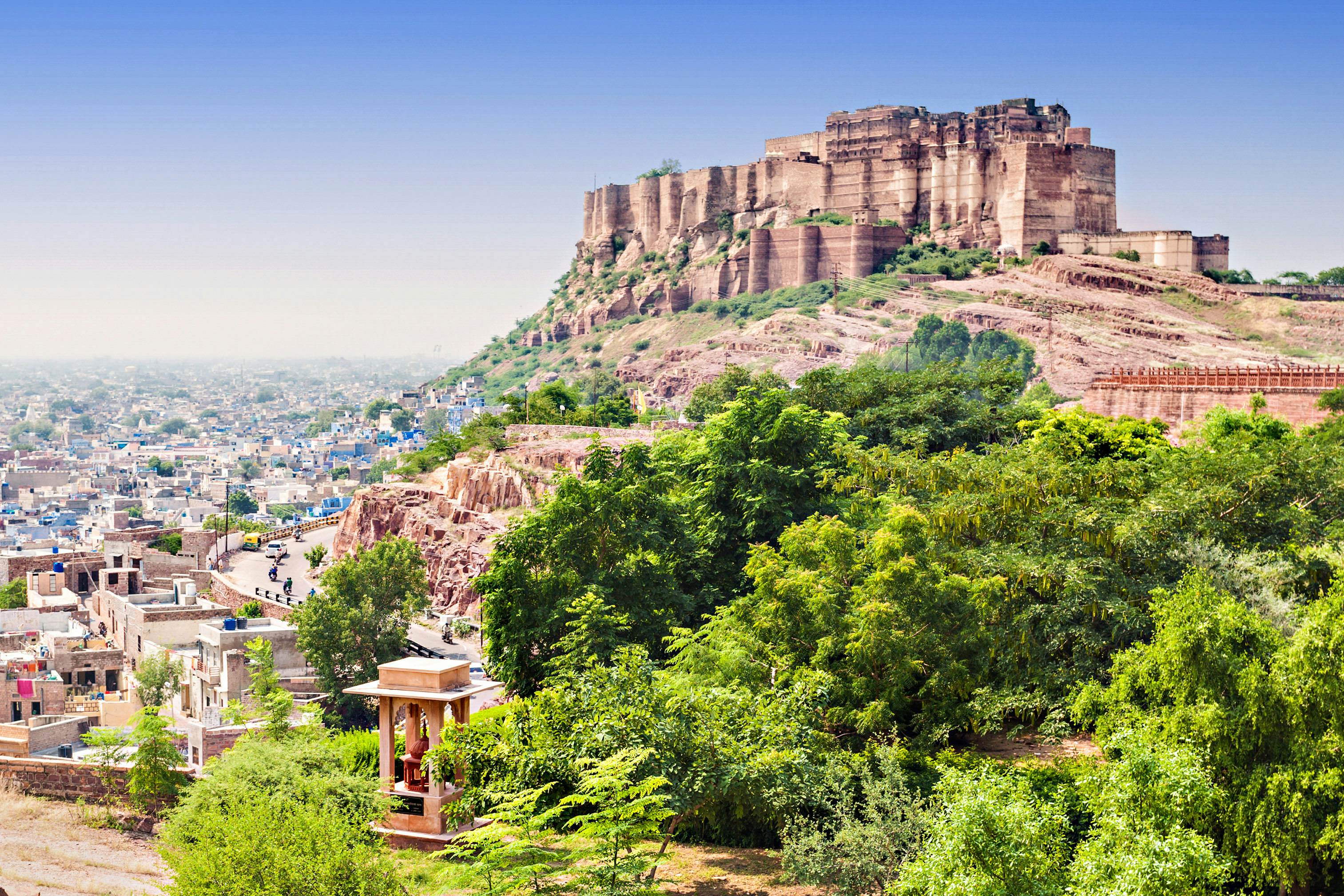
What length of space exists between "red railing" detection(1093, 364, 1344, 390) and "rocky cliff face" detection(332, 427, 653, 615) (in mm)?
14000

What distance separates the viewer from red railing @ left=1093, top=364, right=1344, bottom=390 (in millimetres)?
32562

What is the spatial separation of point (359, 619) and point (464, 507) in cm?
1207

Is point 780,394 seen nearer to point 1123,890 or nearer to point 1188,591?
point 1188,591

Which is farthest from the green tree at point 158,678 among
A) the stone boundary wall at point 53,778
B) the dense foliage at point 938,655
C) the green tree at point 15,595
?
the green tree at point 15,595

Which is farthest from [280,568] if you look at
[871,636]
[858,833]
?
[858,833]

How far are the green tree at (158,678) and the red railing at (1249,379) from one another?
24.8m

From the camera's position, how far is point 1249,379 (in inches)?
1294

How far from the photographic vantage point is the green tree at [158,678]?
2986 centimetres

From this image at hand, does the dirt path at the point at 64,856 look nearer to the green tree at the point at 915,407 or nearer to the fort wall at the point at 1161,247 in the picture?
the green tree at the point at 915,407

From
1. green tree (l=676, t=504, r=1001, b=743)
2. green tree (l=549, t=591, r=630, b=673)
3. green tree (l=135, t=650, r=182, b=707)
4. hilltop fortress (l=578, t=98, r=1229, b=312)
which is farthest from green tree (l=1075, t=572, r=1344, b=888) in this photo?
hilltop fortress (l=578, t=98, r=1229, b=312)

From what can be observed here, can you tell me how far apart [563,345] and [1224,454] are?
83700mm

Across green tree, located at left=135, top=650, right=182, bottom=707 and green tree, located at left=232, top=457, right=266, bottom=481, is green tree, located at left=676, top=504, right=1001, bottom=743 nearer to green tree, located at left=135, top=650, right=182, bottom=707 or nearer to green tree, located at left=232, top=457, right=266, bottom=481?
green tree, located at left=135, top=650, right=182, bottom=707

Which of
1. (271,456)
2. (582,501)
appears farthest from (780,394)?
(271,456)

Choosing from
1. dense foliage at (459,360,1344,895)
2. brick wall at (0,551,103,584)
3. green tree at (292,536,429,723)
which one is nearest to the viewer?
dense foliage at (459,360,1344,895)
